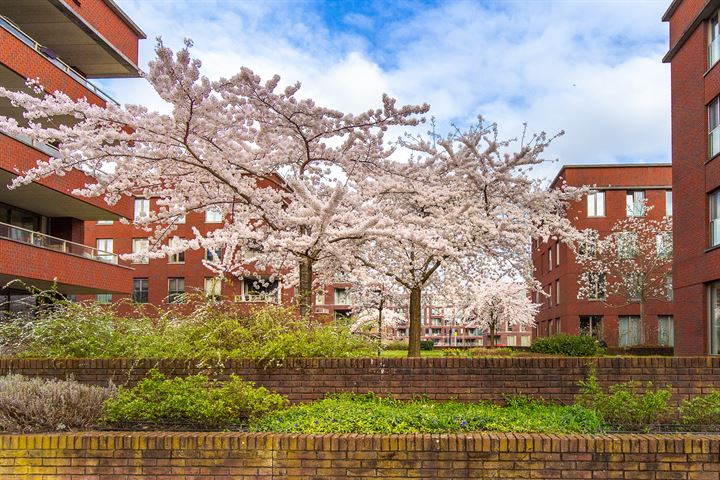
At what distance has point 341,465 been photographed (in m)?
6.75

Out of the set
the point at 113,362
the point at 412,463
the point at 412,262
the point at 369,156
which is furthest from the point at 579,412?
the point at 412,262

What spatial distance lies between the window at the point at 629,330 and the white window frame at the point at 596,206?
6845 millimetres

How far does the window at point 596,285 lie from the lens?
44469 millimetres

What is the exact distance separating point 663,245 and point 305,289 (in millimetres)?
34893

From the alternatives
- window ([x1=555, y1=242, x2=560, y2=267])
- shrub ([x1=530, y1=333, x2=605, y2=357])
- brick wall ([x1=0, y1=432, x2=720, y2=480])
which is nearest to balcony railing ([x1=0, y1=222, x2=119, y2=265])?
brick wall ([x1=0, y1=432, x2=720, y2=480])

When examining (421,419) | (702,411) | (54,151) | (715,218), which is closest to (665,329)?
(715,218)

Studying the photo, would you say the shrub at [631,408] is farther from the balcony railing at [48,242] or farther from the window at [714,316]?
the balcony railing at [48,242]

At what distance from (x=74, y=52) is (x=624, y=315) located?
117 ft

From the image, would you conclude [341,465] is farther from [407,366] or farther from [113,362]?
[113,362]

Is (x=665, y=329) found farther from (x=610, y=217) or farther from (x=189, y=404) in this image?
(x=189, y=404)

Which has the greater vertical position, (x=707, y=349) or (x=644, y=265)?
(x=644, y=265)

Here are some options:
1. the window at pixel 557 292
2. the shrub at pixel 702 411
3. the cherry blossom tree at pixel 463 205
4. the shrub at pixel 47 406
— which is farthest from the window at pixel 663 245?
the shrub at pixel 47 406

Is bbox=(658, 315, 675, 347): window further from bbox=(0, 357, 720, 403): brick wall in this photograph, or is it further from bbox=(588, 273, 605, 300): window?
bbox=(0, 357, 720, 403): brick wall

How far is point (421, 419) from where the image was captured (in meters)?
7.45
